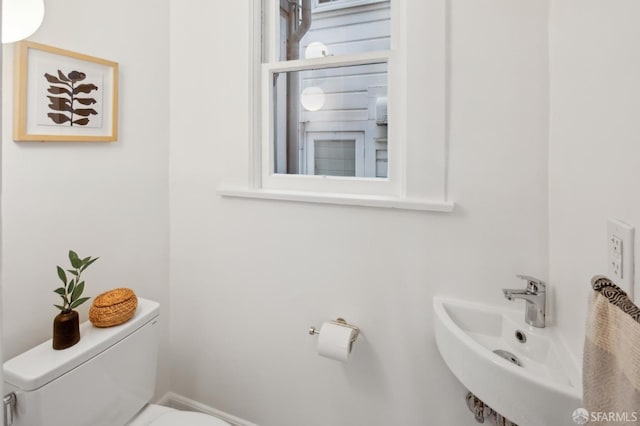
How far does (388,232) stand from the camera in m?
1.28

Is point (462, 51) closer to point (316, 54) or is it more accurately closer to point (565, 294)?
point (316, 54)

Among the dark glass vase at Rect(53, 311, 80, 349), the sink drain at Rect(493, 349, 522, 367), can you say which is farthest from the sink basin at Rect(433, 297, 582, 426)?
the dark glass vase at Rect(53, 311, 80, 349)

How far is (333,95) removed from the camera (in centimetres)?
145

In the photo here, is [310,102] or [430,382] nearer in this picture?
[430,382]

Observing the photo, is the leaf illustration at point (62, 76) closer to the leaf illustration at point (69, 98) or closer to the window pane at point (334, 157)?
the leaf illustration at point (69, 98)

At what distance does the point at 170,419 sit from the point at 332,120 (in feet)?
4.22

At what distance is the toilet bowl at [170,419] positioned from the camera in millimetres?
1178

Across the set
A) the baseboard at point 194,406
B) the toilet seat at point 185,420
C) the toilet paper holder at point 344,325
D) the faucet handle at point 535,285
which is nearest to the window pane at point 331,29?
the faucet handle at point 535,285

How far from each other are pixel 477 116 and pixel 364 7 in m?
0.66

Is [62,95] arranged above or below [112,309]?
above

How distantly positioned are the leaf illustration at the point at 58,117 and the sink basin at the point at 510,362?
1460mm

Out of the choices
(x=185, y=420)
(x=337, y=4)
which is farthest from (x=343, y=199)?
(x=185, y=420)

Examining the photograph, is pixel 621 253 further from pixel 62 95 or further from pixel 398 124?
pixel 62 95

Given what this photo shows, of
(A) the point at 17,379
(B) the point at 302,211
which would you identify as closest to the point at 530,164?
(B) the point at 302,211
